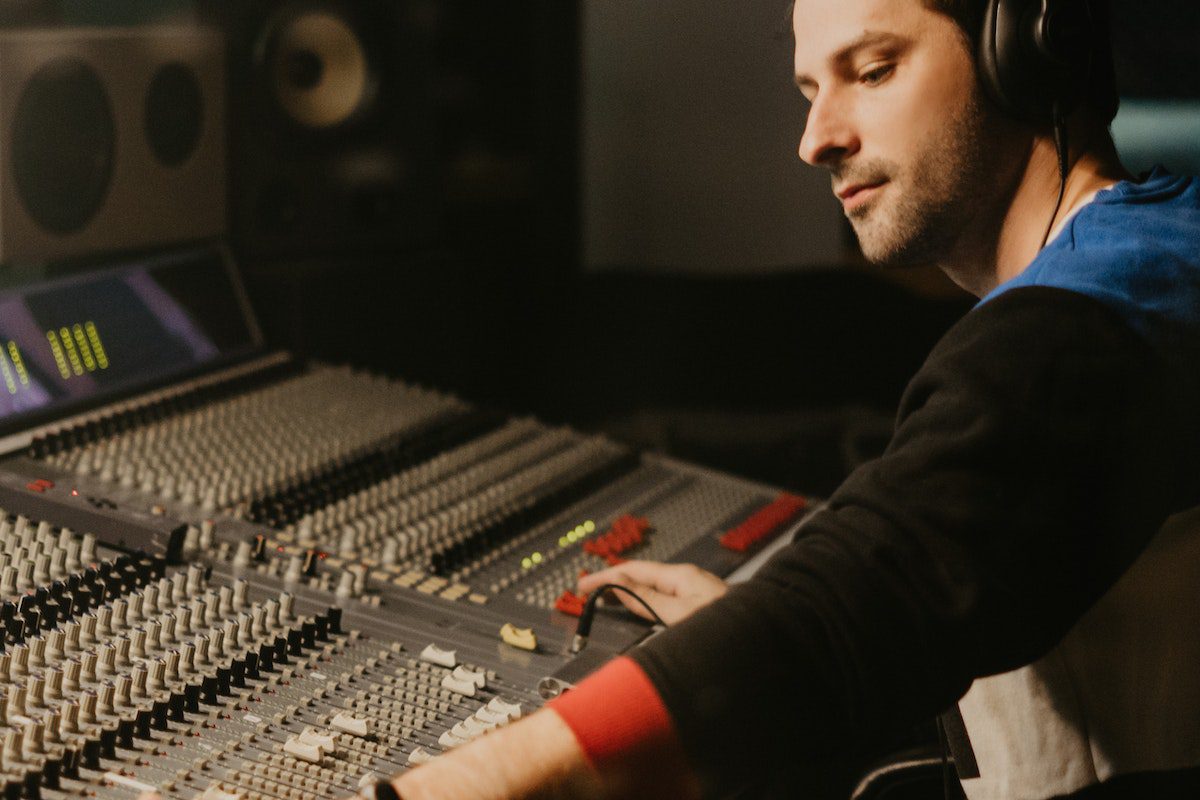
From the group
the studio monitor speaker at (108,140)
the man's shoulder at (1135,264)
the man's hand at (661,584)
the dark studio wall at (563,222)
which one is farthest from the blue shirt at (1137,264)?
the studio monitor speaker at (108,140)

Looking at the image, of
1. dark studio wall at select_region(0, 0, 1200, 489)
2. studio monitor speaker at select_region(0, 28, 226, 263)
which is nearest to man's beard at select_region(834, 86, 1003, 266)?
dark studio wall at select_region(0, 0, 1200, 489)

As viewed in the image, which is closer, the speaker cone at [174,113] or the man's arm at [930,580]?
the man's arm at [930,580]

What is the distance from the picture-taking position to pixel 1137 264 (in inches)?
37.3

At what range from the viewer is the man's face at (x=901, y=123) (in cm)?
113

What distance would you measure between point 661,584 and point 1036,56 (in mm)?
659

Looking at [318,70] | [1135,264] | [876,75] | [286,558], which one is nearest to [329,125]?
[318,70]

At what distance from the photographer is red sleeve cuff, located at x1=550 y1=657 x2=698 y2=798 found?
830 mm

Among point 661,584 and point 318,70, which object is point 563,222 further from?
point 661,584

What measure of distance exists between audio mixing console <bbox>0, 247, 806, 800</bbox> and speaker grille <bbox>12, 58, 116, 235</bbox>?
0.38ft

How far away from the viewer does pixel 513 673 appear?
48.8 inches

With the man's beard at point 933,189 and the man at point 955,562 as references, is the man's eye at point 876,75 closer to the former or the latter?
the man's beard at point 933,189

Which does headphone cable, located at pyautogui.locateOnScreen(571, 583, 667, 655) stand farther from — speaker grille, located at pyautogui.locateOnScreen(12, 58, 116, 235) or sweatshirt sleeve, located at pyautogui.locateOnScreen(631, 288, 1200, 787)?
speaker grille, located at pyautogui.locateOnScreen(12, 58, 116, 235)

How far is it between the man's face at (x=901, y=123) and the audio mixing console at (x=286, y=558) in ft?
1.70

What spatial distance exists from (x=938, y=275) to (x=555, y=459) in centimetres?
84
